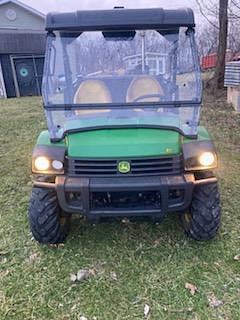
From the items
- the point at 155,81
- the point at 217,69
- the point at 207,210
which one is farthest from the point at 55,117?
the point at 217,69

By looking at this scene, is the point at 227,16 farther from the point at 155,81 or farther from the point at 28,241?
the point at 28,241

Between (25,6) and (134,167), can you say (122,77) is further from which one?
(25,6)

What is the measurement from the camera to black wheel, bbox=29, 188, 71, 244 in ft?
8.93

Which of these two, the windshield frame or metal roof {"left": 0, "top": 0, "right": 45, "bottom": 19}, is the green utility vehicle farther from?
metal roof {"left": 0, "top": 0, "right": 45, "bottom": 19}

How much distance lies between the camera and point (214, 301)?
92.4 inches

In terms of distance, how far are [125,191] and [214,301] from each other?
0.96m

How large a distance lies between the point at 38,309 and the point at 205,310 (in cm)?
111

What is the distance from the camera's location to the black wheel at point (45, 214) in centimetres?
272

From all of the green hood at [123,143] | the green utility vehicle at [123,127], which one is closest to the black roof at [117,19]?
the green utility vehicle at [123,127]

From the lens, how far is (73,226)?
324 cm

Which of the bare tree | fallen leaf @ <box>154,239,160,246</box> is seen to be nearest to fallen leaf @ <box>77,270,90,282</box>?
fallen leaf @ <box>154,239,160,246</box>

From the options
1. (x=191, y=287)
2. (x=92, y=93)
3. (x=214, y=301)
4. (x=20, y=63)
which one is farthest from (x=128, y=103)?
(x=20, y=63)

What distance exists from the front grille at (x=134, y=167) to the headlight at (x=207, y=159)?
0.50ft

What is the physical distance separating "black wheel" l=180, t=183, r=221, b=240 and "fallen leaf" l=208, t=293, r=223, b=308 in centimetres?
54
